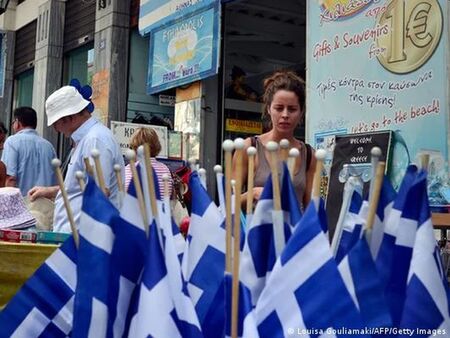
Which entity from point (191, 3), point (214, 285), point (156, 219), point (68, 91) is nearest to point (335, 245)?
point (214, 285)

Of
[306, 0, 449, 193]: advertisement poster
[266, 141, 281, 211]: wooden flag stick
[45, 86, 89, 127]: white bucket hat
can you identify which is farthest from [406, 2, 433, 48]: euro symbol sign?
[266, 141, 281, 211]: wooden flag stick

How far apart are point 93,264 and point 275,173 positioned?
1.72 feet

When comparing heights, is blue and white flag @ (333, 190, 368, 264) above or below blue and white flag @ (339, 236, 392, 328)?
above

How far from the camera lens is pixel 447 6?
534 cm

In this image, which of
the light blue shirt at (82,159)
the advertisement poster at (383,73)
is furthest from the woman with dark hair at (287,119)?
the advertisement poster at (383,73)

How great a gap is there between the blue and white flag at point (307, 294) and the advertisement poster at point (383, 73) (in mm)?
4127

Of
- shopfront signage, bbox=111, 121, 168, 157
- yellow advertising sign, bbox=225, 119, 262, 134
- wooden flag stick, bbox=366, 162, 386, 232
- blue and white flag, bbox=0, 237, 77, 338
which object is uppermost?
yellow advertising sign, bbox=225, 119, 262, 134

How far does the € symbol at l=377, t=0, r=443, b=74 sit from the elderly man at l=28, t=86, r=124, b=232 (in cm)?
311

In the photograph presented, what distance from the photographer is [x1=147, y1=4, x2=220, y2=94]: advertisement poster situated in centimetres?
802

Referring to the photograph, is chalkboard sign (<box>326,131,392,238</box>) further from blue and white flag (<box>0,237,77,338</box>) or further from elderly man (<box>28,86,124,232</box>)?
blue and white flag (<box>0,237,77,338</box>)

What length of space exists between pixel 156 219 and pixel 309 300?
0.46 metres

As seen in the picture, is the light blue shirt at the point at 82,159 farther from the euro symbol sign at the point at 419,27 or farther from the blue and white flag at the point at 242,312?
the euro symbol sign at the point at 419,27

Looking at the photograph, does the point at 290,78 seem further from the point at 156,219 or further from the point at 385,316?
the point at 385,316

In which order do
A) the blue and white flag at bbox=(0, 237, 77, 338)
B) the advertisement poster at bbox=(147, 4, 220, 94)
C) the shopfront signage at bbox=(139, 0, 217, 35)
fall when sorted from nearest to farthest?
the blue and white flag at bbox=(0, 237, 77, 338) → the advertisement poster at bbox=(147, 4, 220, 94) → the shopfront signage at bbox=(139, 0, 217, 35)
